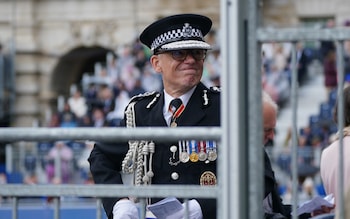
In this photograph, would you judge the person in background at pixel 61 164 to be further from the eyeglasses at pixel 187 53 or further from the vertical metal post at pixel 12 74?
the eyeglasses at pixel 187 53

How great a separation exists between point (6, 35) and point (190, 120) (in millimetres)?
21560

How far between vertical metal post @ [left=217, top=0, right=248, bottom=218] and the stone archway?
2261 cm

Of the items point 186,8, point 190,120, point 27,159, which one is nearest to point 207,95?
point 190,120

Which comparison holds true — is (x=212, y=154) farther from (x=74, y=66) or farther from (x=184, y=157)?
(x=74, y=66)

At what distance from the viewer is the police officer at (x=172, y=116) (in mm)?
4461

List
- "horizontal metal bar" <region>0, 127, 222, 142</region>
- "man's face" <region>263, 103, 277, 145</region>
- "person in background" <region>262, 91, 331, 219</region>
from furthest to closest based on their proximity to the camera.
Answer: "man's face" <region>263, 103, 277, 145</region> < "person in background" <region>262, 91, 331, 219</region> < "horizontal metal bar" <region>0, 127, 222, 142</region>

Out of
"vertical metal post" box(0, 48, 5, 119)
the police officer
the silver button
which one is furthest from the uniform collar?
"vertical metal post" box(0, 48, 5, 119)

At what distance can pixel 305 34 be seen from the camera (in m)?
3.37

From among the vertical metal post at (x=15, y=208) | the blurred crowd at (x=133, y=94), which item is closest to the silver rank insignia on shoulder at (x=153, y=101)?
the vertical metal post at (x=15, y=208)

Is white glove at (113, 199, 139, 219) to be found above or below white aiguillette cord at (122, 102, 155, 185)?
below

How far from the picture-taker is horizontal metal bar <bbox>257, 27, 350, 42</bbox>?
3359mm

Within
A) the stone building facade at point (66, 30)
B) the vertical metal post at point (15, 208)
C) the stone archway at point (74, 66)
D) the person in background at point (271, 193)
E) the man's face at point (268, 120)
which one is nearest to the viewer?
the vertical metal post at point (15, 208)

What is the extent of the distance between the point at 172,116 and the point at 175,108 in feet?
0.11

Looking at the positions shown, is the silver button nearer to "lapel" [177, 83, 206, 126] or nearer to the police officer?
the police officer
